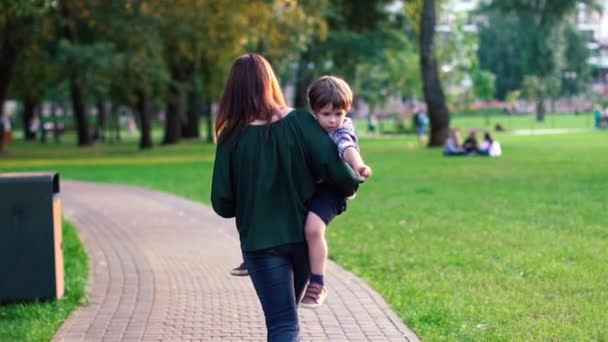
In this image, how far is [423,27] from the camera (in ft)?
115

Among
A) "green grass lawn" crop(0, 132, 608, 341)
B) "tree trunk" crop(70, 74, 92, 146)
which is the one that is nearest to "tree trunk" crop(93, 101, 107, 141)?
"tree trunk" crop(70, 74, 92, 146)

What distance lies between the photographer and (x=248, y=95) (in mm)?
4578

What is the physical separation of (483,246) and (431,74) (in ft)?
83.7

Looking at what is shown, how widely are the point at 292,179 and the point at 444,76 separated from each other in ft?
214

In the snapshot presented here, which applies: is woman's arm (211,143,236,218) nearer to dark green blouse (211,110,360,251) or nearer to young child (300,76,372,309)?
dark green blouse (211,110,360,251)

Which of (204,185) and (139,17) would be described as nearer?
(204,185)

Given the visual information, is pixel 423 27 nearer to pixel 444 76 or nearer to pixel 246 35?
pixel 246 35

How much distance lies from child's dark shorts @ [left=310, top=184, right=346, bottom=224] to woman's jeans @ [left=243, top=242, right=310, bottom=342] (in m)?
0.17

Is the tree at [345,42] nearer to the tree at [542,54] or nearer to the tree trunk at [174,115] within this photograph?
the tree trunk at [174,115]

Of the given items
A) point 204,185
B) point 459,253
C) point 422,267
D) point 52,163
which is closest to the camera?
point 422,267

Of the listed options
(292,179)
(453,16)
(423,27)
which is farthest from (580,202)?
(453,16)

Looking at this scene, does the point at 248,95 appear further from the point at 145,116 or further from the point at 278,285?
the point at 145,116

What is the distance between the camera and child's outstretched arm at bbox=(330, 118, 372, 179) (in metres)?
4.54

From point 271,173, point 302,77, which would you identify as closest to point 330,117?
point 271,173
